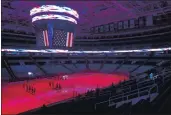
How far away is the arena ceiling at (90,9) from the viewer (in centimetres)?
403

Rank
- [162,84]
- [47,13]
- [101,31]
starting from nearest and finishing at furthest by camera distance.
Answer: [162,84] < [101,31] < [47,13]

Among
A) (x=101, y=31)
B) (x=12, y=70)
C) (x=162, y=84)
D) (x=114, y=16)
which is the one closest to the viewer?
(x=162, y=84)

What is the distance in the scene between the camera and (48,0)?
154 inches

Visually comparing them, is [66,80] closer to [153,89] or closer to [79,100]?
[79,100]

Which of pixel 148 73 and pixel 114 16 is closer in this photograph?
pixel 148 73

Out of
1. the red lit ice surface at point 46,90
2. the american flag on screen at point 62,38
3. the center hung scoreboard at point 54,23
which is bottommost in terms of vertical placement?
the red lit ice surface at point 46,90

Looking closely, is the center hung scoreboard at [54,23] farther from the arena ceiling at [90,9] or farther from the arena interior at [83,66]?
the arena ceiling at [90,9]

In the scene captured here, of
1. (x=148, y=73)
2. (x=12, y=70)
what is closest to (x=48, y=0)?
(x=12, y=70)

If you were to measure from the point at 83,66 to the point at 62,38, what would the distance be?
0.74 meters

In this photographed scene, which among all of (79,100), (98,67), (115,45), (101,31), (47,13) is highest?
(47,13)

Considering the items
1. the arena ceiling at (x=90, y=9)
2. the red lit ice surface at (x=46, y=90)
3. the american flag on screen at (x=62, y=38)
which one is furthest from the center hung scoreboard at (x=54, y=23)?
the red lit ice surface at (x=46, y=90)

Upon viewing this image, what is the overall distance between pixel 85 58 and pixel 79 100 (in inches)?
26.3

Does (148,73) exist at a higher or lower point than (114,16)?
lower

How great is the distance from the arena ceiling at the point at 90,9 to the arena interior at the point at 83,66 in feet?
0.19
